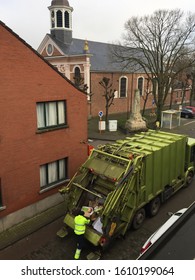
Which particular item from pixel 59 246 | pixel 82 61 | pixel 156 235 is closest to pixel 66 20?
pixel 82 61

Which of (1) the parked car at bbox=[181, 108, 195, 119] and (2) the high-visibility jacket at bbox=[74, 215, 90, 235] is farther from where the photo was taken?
(1) the parked car at bbox=[181, 108, 195, 119]

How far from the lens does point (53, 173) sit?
11.6 metres

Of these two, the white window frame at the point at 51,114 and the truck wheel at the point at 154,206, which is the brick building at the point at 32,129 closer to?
the white window frame at the point at 51,114

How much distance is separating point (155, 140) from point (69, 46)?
30.2 metres

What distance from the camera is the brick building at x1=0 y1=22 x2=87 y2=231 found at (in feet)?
30.0

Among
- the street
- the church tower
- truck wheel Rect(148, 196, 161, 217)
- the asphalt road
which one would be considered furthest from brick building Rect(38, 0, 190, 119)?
the street

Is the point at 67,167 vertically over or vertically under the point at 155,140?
under

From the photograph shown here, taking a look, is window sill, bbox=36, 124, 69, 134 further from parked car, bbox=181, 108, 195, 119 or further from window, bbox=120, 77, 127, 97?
window, bbox=120, 77, 127, 97

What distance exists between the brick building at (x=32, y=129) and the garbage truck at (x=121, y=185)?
6.49 feet

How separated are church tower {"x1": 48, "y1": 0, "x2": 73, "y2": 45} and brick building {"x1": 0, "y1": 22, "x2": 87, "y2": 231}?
28.3m

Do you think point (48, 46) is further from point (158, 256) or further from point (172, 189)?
point (158, 256)

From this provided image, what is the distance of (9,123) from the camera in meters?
9.29

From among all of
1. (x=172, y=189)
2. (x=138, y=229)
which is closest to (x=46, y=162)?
(x=138, y=229)

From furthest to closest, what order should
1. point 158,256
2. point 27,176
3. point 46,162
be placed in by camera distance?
point 46,162
point 27,176
point 158,256
